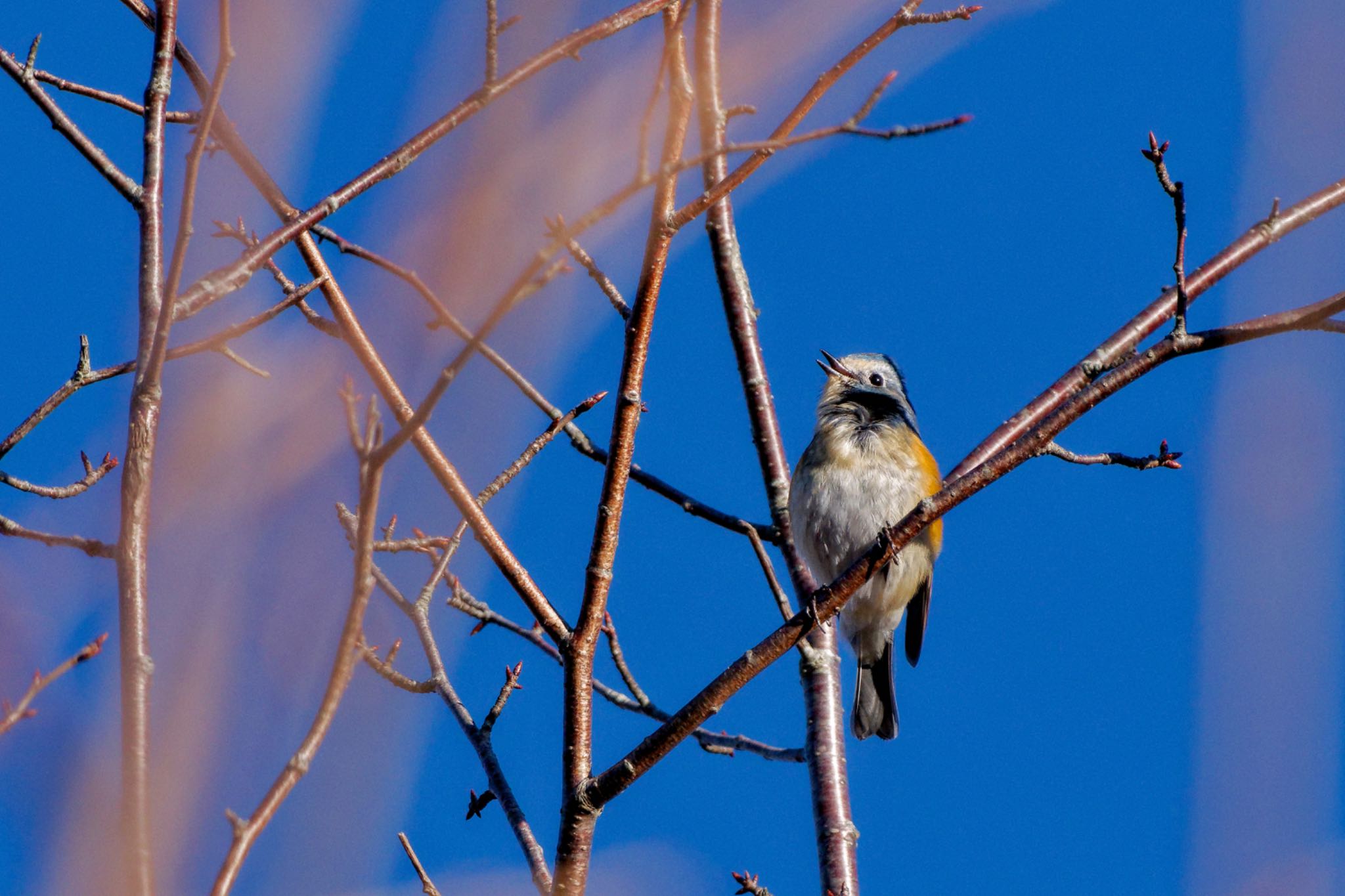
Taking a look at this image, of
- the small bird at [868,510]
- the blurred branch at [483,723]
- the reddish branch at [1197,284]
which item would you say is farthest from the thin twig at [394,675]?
the small bird at [868,510]

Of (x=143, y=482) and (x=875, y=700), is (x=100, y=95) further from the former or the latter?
(x=875, y=700)

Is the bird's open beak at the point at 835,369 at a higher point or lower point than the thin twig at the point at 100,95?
higher

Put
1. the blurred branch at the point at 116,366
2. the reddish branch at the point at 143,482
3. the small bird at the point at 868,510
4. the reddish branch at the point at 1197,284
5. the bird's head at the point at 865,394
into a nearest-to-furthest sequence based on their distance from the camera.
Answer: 1. the reddish branch at the point at 143,482
2. the blurred branch at the point at 116,366
3. the reddish branch at the point at 1197,284
4. the small bird at the point at 868,510
5. the bird's head at the point at 865,394

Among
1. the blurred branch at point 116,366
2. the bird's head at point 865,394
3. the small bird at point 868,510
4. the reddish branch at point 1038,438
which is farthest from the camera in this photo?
the bird's head at point 865,394

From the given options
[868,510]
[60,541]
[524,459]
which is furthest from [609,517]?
[868,510]

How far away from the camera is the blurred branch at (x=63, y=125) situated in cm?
256

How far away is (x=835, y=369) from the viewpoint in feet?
22.1

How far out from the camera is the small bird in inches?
221

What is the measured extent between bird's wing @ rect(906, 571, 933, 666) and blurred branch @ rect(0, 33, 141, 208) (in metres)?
4.31

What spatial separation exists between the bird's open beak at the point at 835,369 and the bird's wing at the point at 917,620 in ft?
4.00

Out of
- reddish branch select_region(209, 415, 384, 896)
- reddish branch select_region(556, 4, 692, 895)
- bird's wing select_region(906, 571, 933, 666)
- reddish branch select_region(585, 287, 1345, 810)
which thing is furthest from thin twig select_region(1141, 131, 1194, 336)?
bird's wing select_region(906, 571, 933, 666)

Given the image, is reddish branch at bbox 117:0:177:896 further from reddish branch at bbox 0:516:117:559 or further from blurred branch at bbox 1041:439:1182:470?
blurred branch at bbox 1041:439:1182:470

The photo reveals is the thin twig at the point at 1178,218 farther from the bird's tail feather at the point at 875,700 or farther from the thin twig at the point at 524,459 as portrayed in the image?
the bird's tail feather at the point at 875,700

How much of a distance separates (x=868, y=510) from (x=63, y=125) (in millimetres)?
3705
